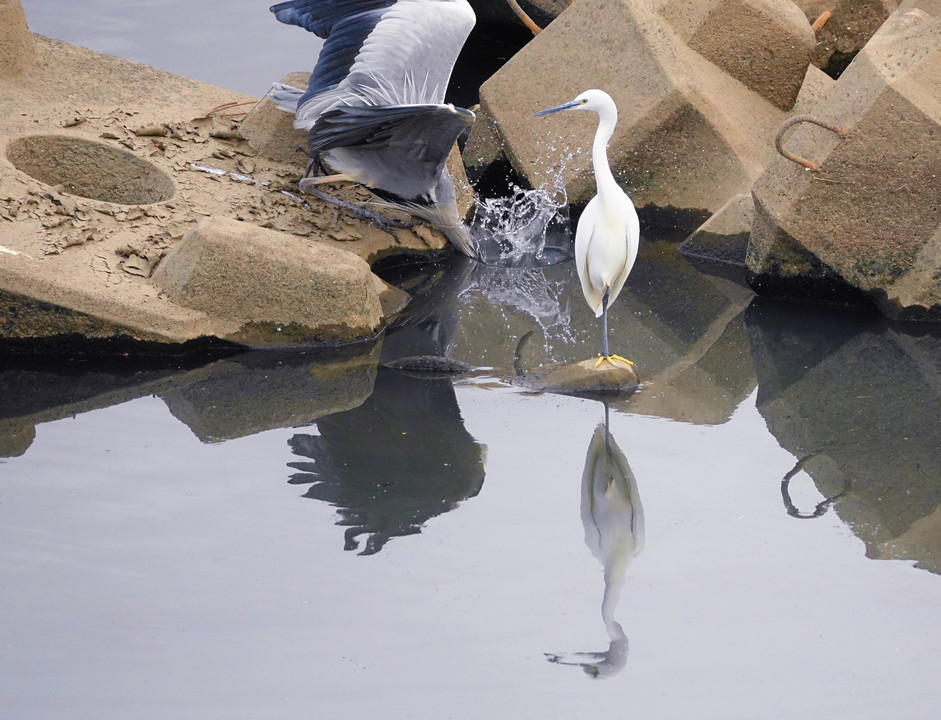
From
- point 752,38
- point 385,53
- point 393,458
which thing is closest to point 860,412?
point 393,458

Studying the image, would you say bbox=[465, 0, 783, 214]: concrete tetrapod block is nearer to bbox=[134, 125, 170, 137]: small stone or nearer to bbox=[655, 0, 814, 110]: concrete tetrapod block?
bbox=[655, 0, 814, 110]: concrete tetrapod block

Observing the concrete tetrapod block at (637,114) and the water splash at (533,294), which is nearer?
the water splash at (533,294)

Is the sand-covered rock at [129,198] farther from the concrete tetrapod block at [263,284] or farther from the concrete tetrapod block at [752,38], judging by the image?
the concrete tetrapod block at [752,38]

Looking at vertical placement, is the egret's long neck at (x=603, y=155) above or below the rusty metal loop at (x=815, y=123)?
above

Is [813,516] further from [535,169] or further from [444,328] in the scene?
[535,169]

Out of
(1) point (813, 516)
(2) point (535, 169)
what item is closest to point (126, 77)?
(2) point (535, 169)

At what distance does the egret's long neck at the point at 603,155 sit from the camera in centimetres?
376

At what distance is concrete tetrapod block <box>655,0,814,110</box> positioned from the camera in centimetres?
547

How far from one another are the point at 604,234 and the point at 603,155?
0.28 metres

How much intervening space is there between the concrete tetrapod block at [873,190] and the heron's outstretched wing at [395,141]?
1.27 m

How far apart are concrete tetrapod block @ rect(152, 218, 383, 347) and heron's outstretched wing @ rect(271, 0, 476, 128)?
873 millimetres

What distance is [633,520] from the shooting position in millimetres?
2992

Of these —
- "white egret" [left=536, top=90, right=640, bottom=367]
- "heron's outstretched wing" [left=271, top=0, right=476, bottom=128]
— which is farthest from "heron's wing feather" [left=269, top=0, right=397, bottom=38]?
"white egret" [left=536, top=90, right=640, bottom=367]

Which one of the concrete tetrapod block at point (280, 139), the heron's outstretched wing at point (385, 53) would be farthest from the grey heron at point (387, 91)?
the concrete tetrapod block at point (280, 139)
